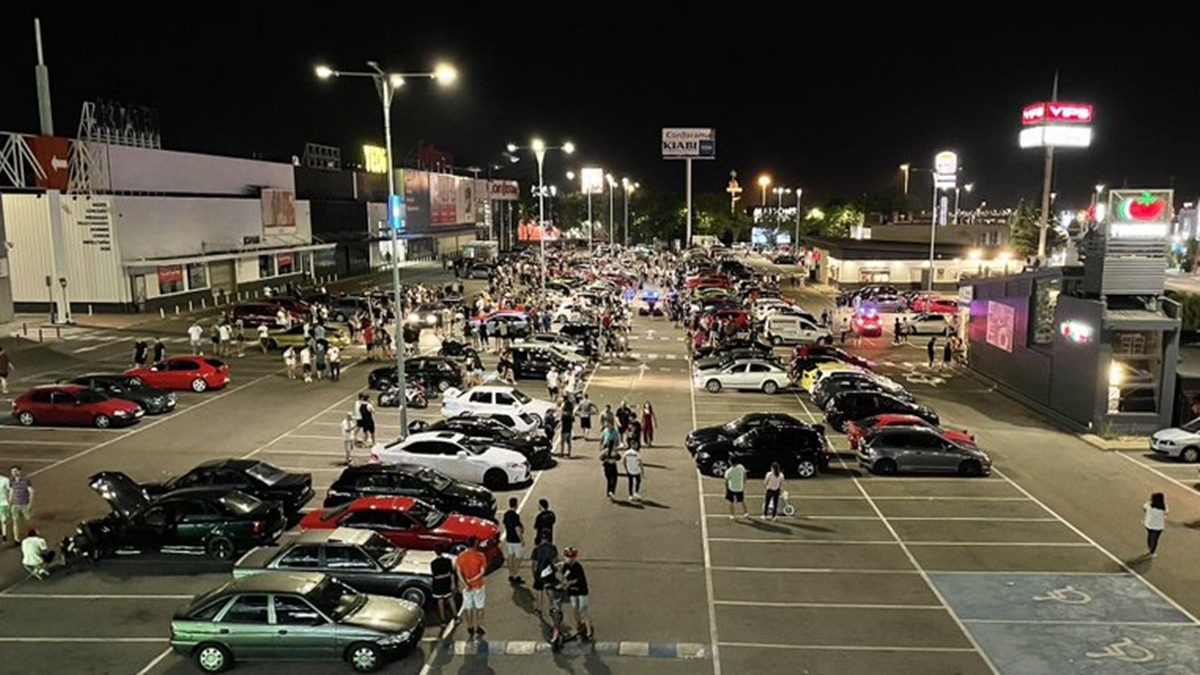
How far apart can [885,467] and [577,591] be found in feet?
39.6

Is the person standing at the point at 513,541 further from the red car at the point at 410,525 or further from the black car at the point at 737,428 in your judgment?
the black car at the point at 737,428

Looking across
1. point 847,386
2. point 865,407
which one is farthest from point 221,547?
point 847,386

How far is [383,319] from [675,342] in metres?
14.8

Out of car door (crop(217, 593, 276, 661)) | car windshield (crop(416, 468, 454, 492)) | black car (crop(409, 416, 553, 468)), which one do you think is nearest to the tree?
black car (crop(409, 416, 553, 468))

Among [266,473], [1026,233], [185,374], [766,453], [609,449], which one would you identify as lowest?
[766,453]

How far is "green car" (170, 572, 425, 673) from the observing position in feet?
41.9

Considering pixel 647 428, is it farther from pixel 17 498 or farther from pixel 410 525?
pixel 17 498

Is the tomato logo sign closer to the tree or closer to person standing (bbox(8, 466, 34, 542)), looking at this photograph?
person standing (bbox(8, 466, 34, 542))

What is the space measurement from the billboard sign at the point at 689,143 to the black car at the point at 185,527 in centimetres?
8116

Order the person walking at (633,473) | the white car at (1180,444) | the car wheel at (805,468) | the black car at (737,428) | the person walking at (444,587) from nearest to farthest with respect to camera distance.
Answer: the person walking at (444,587) → the person walking at (633,473) → the car wheel at (805,468) → the black car at (737,428) → the white car at (1180,444)

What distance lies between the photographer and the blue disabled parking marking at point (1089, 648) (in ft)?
42.6

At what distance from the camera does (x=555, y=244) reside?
12206 cm

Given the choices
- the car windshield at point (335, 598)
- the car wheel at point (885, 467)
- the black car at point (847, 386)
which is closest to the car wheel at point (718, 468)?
the car wheel at point (885, 467)

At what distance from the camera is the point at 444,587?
14312 millimetres
